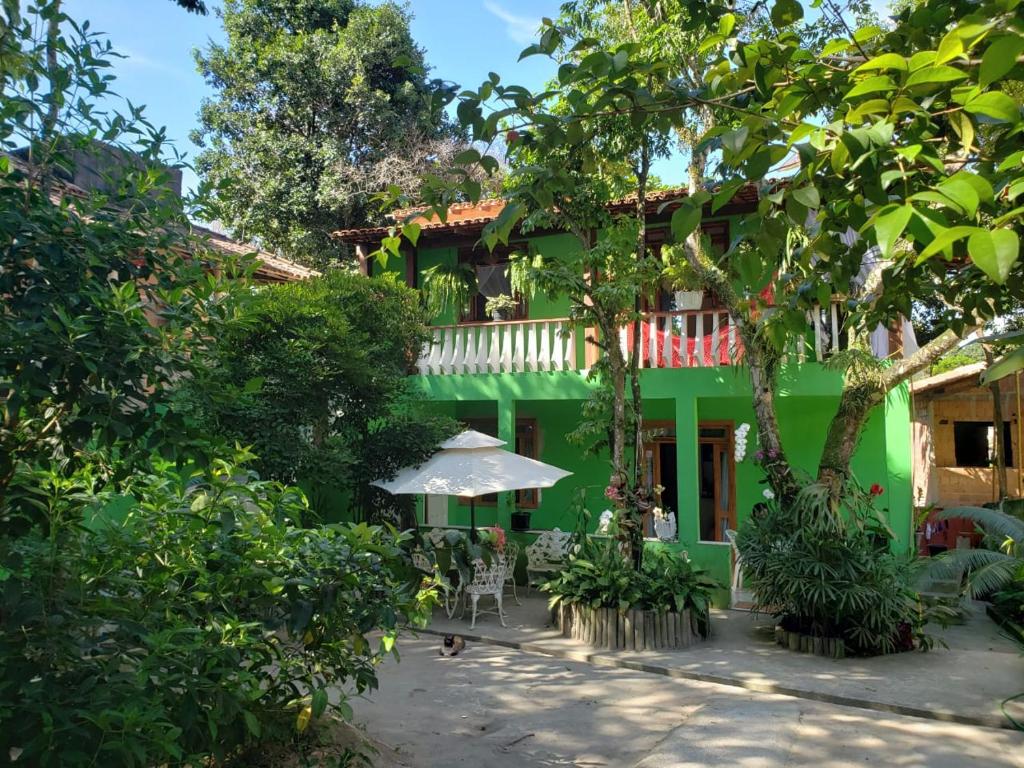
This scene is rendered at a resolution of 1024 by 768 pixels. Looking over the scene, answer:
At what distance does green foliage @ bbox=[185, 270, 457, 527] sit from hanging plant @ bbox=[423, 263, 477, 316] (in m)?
0.83

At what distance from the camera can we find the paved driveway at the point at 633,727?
5211 millimetres

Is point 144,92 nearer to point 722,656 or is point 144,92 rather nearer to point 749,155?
point 749,155

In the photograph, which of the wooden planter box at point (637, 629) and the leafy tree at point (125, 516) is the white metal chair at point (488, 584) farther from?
the leafy tree at point (125, 516)

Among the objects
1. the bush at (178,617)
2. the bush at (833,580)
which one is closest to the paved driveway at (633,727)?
the bush at (833,580)

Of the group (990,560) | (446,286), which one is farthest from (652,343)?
(990,560)

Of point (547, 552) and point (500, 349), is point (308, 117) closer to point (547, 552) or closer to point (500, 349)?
point (500, 349)

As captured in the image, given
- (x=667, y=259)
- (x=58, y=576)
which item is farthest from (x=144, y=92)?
(x=667, y=259)

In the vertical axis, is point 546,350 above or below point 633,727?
above

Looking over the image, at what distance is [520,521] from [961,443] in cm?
1098

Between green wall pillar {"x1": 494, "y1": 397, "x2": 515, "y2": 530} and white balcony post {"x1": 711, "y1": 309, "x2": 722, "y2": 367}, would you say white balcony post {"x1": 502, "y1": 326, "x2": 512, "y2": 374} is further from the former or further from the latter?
white balcony post {"x1": 711, "y1": 309, "x2": 722, "y2": 367}

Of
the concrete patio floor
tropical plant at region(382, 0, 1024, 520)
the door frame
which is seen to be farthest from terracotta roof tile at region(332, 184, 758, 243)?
tropical plant at region(382, 0, 1024, 520)

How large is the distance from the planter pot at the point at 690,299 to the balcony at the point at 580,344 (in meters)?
0.24

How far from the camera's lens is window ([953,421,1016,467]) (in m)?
17.0

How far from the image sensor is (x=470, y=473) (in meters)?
9.80
